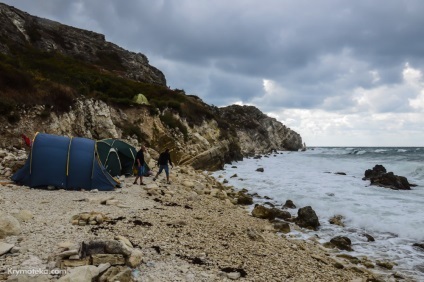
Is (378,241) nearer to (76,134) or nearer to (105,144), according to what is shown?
(105,144)

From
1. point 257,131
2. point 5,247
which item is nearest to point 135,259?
point 5,247

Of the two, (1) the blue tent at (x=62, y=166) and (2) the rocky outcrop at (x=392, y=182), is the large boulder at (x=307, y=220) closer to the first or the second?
(1) the blue tent at (x=62, y=166)

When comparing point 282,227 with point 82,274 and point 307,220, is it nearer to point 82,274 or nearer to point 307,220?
point 307,220

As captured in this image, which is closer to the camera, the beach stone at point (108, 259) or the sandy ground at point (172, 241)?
the beach stone at point (108, 259)

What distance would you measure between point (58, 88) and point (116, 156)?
26.8 feet

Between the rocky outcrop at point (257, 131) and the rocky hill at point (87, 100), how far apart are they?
891 inches

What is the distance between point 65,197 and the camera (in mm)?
10578

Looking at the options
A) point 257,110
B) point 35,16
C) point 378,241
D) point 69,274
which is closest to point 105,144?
point 69,274

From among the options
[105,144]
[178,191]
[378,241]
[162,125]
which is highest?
[162,125]

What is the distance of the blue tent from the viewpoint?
11961mm

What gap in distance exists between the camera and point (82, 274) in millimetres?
4566

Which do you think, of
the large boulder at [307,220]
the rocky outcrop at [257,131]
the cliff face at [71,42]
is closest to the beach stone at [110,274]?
the large boulder at [307,220]

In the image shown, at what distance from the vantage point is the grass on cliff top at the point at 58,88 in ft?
58.5

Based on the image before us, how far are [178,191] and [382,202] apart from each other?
11331 millimetres
